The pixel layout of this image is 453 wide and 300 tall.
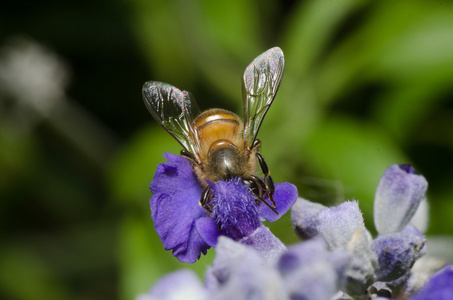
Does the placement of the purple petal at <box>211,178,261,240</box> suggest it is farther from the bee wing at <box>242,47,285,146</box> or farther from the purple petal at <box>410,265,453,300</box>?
the purple petal at <box>410,265,453,300</box>

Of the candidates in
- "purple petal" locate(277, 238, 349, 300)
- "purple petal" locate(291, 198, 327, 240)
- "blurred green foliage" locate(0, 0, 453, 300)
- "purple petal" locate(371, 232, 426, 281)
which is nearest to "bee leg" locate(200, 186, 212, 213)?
"purple petal" locate(291, 198, 327, 240)

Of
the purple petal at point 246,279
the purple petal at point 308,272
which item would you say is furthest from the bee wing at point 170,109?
the purple petal at point 308,272

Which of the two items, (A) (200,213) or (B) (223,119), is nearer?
(A) (200,213)

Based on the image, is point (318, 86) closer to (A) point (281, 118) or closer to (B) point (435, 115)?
(A) point (281, 118)

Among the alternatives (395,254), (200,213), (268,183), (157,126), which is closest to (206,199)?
(200,213)

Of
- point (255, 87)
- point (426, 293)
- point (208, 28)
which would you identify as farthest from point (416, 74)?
point (426, 293)

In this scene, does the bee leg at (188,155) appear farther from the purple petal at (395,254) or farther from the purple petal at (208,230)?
the purple petal at (395,254)

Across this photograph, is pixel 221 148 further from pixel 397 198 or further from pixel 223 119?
pixel 397 198
